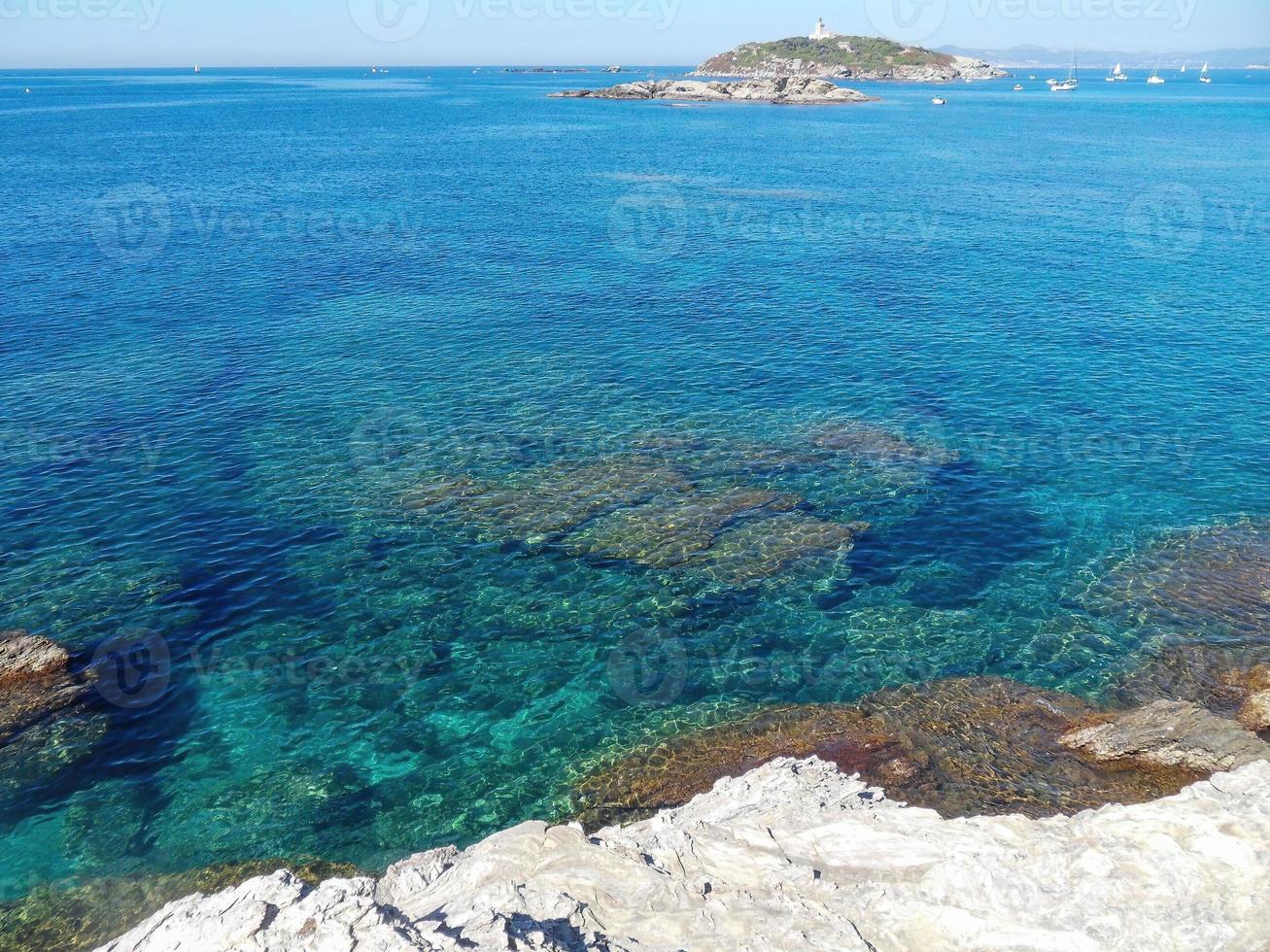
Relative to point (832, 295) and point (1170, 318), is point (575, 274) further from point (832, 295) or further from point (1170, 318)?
point (1170, 318)

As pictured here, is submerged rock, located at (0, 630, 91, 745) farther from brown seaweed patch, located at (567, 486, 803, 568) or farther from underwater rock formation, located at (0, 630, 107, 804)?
brown seaweed patch, located at (567, 486, 803, 568)

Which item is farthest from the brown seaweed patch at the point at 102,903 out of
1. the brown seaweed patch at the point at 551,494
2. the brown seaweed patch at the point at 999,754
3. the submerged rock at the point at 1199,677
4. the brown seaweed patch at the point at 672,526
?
the submerged rock at the point at 1199,677

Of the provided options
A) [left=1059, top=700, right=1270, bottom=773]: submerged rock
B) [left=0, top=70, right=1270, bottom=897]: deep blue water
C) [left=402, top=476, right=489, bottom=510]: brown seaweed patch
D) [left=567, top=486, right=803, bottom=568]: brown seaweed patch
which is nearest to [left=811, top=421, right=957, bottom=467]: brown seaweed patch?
[left=0, top=70, right=1270, bottom=897]: deep blue water

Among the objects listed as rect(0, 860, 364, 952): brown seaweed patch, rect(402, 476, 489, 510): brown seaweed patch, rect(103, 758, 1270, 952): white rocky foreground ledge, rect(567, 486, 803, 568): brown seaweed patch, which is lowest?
rect(0, 860, 364, 952): brown seaweed patch

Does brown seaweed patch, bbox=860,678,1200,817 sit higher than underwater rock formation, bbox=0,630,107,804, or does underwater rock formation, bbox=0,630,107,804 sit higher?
underwater rock formation, bbox=0,630,107,804

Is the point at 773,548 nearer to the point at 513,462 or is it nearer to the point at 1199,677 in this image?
the point at 513,462

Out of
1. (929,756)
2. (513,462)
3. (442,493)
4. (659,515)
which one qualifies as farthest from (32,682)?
(929,756)
